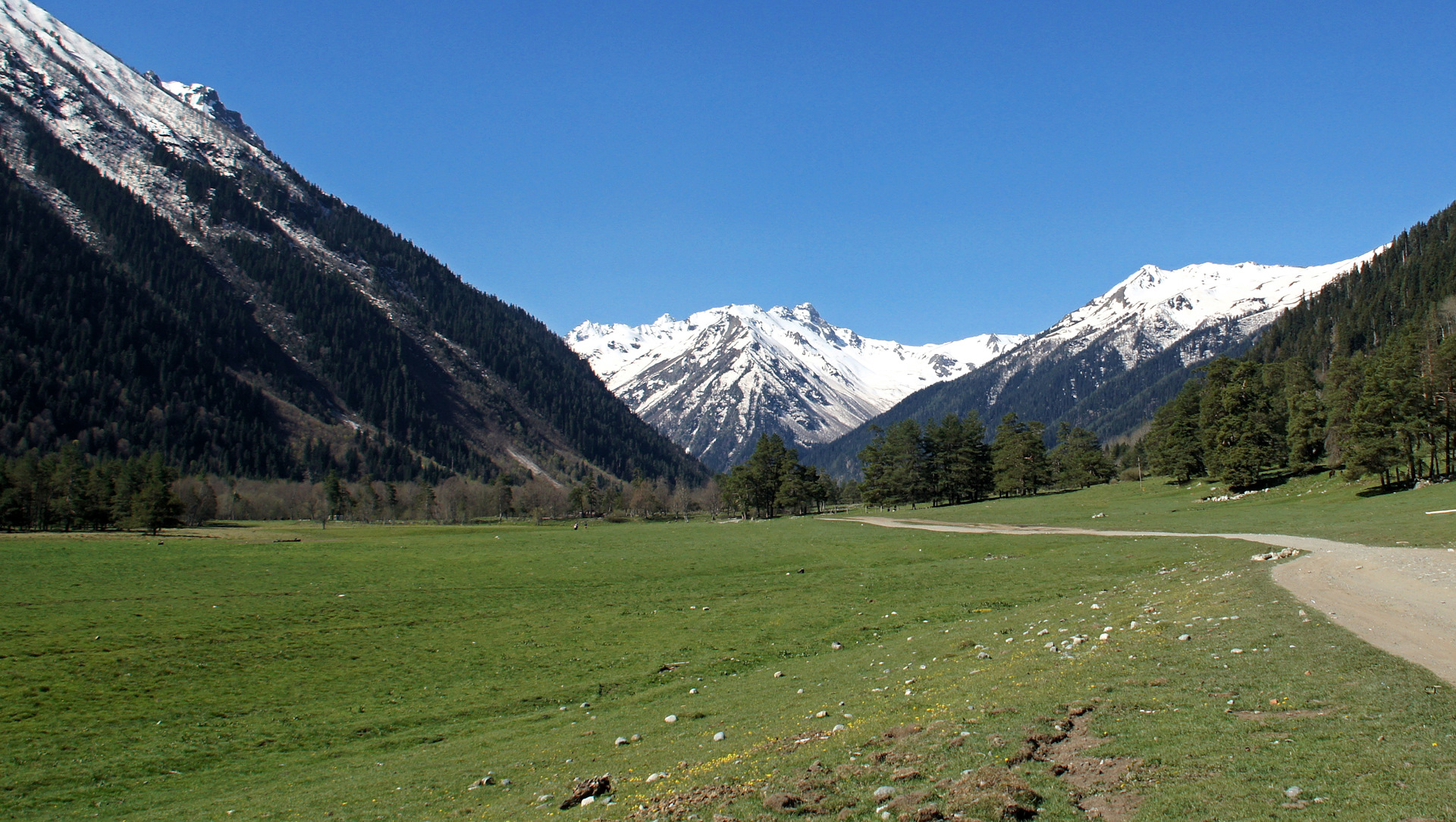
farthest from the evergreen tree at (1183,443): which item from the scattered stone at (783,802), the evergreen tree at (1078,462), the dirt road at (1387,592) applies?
the scattered stone at (783,802)

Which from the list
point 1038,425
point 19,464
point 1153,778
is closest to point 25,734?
point 1153,778

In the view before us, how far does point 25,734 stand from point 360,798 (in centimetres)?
1150

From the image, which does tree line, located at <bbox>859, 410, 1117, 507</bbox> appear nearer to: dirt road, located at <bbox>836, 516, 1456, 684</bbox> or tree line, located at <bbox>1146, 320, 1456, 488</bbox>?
tree line, located at <bbox>1146, 320, 1456, 488</bbox>

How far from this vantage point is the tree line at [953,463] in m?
124

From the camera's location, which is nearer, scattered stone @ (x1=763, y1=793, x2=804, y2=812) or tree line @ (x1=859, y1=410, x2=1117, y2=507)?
scattered stone @ (x1=763, y1=793, x2=804, y2=812)

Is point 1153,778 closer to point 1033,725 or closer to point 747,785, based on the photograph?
point 1033,725

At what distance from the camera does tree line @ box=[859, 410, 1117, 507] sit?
406ft

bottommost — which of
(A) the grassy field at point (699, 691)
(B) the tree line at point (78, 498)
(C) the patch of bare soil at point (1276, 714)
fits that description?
(A) the grassy field at point (699, 691)

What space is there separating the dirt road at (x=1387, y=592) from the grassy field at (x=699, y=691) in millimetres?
947

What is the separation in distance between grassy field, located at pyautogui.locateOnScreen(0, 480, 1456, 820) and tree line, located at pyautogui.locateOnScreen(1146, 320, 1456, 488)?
27.9 m

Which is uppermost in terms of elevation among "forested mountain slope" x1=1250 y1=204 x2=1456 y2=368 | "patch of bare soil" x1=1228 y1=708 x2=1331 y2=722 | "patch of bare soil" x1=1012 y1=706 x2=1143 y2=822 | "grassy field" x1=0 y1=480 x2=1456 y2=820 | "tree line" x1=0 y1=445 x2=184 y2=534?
"forested mountain slope" x1=1250 y1=204 x2=1456 y2=368

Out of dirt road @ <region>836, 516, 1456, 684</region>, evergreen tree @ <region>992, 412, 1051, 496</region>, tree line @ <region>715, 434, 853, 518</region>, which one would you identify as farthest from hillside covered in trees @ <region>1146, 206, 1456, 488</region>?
tree line @ <region>715, 434, 853, 518</region>

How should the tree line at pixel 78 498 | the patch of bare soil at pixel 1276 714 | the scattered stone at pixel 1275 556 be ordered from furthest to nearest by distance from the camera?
the tree line at pixel 78 498, the scattered stone at pixel 1275 556, the patch of bare soil at pixel 1276 714

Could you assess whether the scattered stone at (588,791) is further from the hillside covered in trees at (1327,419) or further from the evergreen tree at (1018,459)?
the evergreen tree at (1018,459)
